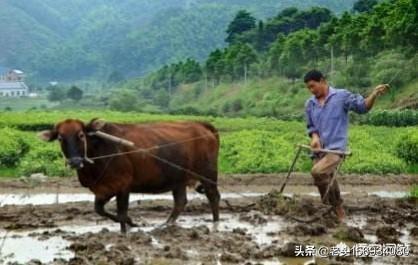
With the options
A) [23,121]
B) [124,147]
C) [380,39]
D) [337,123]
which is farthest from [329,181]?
[380,39]

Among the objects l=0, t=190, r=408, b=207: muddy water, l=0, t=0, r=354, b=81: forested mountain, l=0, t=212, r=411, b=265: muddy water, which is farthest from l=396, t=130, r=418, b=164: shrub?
l=0, t=0, r=354, b=81: forested mountain

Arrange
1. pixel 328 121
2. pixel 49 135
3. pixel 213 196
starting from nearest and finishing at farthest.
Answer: pixel 49 135
pixel 328 121
pixel 213 196

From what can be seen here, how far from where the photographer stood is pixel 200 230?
9.46 metres

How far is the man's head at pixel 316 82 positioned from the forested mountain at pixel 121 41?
117972mm

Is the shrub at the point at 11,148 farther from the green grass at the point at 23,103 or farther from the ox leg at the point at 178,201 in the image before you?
the green grass at the point at 23,103

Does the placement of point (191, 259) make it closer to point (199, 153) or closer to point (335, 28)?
point (199, 153)

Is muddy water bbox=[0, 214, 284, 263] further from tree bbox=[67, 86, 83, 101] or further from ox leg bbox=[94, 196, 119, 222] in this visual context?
tree bbox=[67, 86, 83, 101]

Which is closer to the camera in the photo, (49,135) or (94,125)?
(49,135)

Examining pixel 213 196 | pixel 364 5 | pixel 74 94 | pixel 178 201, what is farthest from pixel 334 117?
pixel 74 94

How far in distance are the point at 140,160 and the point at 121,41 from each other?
135329mm

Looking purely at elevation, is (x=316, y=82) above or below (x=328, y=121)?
above

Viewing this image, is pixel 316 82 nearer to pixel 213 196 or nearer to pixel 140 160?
pixel 213 196

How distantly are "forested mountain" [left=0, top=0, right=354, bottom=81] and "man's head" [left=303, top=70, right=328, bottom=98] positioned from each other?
11797 cm

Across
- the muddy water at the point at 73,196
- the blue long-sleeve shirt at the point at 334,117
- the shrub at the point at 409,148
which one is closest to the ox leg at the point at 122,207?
the blue long-sleeve shirt at the point at 334,117
